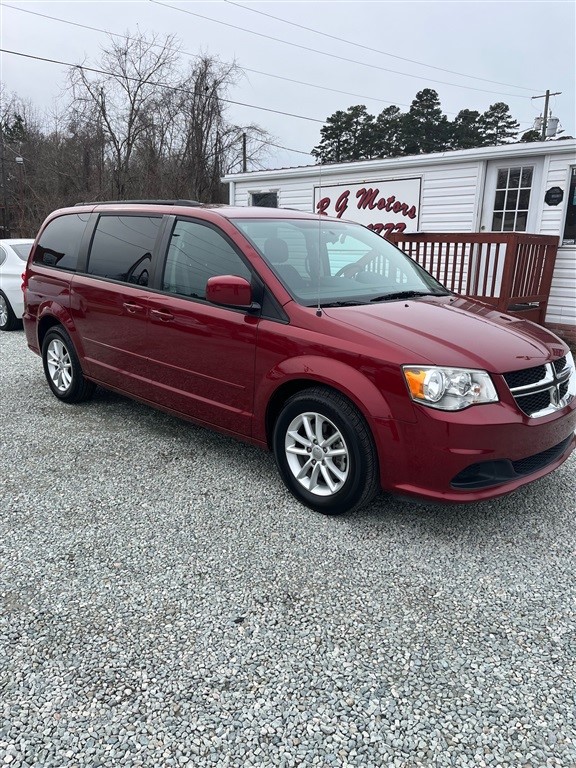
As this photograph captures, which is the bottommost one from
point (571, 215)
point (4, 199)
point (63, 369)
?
point (63, 369)

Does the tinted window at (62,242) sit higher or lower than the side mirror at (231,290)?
higher

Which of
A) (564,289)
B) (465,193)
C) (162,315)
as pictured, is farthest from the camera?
(465,193)

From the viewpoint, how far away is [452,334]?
119 inches

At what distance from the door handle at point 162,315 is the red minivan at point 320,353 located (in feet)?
0.12

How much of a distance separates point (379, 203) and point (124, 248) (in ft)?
23.8

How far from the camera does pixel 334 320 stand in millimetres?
3111

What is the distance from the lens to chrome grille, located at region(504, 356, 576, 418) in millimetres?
2875

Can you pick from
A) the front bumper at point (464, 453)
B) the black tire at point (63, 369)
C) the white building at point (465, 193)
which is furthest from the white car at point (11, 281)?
the front bumper at point (464, 453)

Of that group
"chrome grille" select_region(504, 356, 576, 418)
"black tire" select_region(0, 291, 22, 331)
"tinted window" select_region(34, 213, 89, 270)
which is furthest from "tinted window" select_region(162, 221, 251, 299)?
"black tire" select_region(0, 291, 22, 331)

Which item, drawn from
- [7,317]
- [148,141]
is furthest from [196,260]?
[148,141]

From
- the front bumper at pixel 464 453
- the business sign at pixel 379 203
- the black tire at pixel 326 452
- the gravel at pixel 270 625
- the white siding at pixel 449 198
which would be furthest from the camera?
the business sign at pixel 379 203

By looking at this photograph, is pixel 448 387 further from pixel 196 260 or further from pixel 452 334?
pixel 196 260

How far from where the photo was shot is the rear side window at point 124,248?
4.11 metres

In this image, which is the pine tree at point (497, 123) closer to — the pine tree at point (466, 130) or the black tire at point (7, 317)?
the pine tree at point (466, 130)
